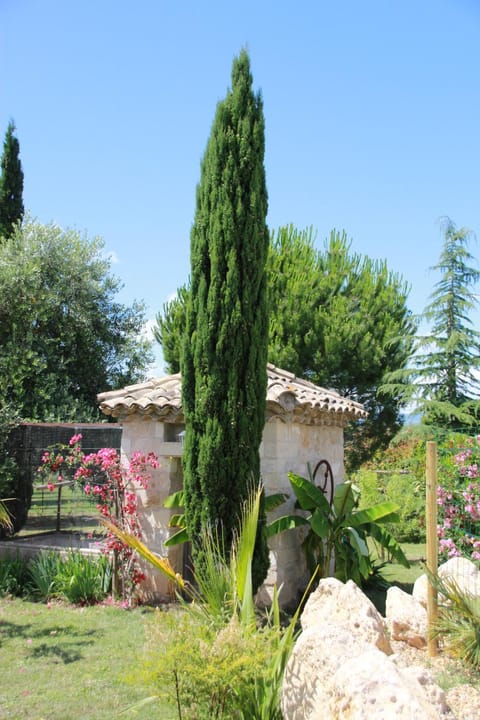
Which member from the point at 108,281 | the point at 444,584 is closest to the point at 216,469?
the point at 444,584

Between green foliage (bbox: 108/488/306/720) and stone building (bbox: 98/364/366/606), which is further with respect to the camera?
stone building (bbox: 98/364/366/606)

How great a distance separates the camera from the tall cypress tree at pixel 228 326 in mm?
7148

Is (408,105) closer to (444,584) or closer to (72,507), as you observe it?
(444,584)

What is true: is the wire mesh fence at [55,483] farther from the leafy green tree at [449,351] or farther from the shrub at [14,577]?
the leafy green tree at [449,351]

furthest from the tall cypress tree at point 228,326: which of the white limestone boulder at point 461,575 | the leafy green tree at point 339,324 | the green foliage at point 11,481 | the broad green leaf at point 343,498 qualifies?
the leafy green tree at point 339,324

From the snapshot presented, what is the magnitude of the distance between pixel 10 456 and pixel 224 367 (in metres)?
5.55

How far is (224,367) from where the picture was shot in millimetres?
7273

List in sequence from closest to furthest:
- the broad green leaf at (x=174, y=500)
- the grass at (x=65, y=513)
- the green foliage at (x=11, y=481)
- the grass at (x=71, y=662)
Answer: the grass at (x=71, y=662)
the broad green leaf at (x=174, y=500)
the green foliage at (x=11, y=481)
the grass at (x=65, y=513)

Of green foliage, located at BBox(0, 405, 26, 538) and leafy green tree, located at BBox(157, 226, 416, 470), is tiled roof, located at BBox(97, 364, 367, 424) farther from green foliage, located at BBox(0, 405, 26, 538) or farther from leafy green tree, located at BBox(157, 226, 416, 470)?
leafy green tree, located at BBox(157, 226, 416, 470)

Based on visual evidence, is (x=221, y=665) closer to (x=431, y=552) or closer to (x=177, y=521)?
(x=431, y=552)

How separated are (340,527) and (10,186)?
16.2 m

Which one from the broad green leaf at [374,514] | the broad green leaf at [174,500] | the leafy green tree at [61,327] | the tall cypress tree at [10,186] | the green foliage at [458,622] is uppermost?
the tall cypress tree at [10,186]

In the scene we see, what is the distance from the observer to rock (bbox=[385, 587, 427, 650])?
6.22 m

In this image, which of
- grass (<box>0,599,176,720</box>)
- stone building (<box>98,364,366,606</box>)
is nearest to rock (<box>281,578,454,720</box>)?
grass (<box>0,599,176,720</box>)
